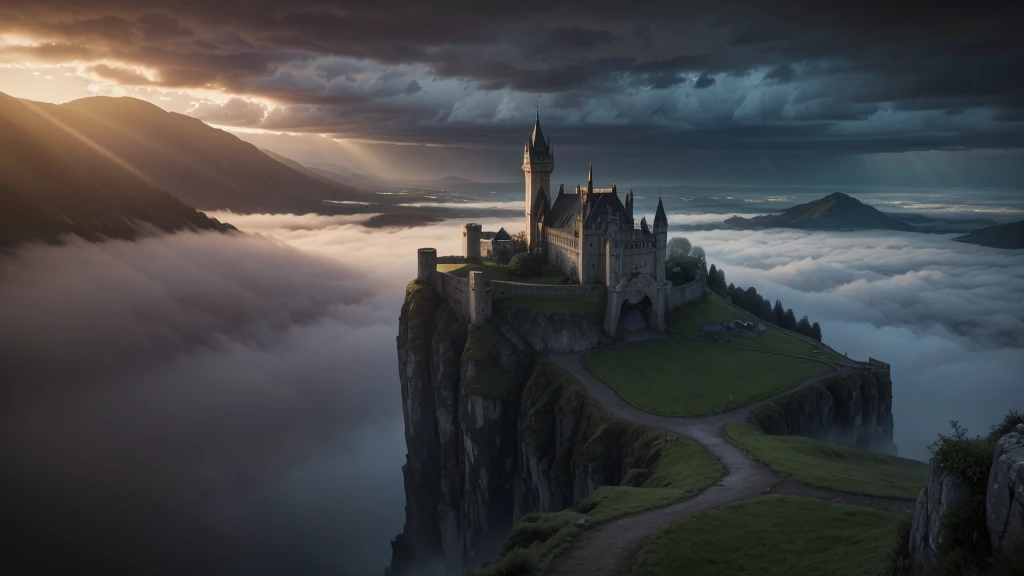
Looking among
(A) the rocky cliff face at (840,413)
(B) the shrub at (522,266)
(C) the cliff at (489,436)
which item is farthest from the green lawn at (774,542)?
(B) the shrub at (522,266)

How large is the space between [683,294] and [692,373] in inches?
1184

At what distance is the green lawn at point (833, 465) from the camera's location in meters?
53.4

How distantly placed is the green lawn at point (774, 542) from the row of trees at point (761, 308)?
101188mm

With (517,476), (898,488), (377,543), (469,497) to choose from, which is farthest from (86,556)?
(898,488)

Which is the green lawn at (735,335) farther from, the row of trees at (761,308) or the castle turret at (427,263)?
the castle turret at (427,263)

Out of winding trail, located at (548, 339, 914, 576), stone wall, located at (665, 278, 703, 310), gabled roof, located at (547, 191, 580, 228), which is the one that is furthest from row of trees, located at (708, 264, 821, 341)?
winding trail, located at (548, 339, 914, 576)

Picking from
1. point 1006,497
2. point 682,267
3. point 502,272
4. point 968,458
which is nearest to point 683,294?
point 682,267

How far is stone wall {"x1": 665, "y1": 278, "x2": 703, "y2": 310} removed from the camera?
118062mm

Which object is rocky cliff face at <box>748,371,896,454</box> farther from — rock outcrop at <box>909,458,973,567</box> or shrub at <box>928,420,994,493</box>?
shrub at <box>928,420,994,493</box>

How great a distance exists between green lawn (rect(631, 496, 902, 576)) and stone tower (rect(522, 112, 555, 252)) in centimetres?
8911

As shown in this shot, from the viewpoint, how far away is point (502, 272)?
12188cm

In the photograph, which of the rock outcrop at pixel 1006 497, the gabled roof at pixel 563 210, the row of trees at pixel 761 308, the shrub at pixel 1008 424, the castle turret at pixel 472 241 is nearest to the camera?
the rock outcrop at pixel 1006 497

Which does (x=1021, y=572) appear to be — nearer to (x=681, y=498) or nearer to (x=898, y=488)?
(x=681, y=498)

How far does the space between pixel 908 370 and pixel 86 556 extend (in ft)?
623
